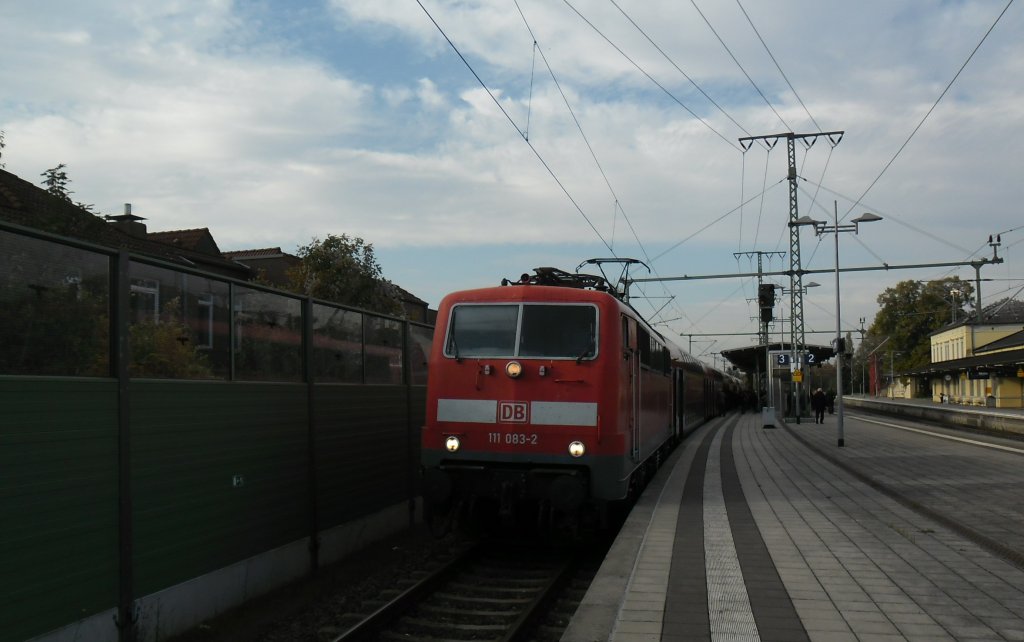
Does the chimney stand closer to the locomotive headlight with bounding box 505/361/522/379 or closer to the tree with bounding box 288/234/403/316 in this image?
the tree with bounding box 288/234/403/316

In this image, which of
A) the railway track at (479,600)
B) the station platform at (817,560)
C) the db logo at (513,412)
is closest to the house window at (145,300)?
the railway track at (479,600)

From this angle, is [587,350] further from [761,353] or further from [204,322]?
[761,353]

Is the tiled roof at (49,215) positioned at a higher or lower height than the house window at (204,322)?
higher

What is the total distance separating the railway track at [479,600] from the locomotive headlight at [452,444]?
3.85ft

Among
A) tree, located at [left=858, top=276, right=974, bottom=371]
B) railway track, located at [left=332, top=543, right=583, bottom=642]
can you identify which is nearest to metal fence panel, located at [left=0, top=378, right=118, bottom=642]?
railway track, located at [left=332, top=543, right=583, bottom=642]

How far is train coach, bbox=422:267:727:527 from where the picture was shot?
9.25m

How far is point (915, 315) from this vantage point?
84250 millimetres

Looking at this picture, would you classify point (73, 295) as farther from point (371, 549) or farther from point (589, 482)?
point (371, 549)

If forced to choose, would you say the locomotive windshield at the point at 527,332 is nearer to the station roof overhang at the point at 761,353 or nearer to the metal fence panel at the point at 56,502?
the metal fence panel at the point at 56,502

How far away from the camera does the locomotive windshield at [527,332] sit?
9.76 meters

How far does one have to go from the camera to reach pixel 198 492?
738cm

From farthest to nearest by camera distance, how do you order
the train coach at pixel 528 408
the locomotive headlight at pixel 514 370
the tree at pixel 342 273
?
the tree at pixel 342 273 < the locomotive headlight at pixel 514 370 < the train coach at pixel 528 408

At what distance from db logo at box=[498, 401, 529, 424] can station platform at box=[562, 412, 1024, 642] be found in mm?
1566

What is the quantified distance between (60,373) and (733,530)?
642 centimetres
